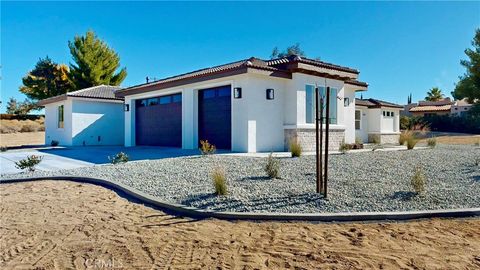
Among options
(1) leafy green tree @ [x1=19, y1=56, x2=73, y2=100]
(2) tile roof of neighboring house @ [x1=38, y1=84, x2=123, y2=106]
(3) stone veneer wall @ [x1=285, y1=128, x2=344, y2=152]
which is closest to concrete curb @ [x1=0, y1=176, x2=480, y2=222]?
(3) stone veneer wall @ [x1=285, y1=128, x2=344, y2=152]

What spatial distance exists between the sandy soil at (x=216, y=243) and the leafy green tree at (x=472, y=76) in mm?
30160

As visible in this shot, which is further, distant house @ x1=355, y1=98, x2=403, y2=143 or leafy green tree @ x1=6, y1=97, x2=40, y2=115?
leafy green tree @ x1=6, y1=97, x2=40, y2=115

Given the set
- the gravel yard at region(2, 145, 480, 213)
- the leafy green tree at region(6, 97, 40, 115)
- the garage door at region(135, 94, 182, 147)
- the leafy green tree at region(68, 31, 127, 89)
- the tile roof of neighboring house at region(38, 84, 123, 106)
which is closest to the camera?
A: the gravel yard at region(2, 145, 480, 213)

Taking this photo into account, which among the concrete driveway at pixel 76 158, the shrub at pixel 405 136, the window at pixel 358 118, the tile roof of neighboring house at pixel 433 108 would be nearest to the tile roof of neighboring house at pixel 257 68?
the concrete driveway at pixel 76 158

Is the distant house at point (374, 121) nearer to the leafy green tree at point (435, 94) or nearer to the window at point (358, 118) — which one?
the window at point (358, 118)

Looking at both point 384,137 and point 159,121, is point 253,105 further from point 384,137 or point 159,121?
point 384,137

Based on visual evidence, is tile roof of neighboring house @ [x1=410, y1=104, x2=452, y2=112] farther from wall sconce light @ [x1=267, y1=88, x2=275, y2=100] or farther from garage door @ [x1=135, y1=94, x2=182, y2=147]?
garage door @ [x1=135, y1=94, x2=182, y2=147]

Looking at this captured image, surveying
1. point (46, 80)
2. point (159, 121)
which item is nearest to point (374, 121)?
point (159, 121)

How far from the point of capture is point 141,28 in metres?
19.0

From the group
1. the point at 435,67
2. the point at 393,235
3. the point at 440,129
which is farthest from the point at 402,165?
the point at 440,129

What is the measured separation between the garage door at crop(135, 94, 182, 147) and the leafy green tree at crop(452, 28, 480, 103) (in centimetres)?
2737

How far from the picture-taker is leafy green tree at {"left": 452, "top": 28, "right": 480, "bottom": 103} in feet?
91.1

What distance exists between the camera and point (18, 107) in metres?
48.8

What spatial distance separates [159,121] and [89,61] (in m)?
22.0
